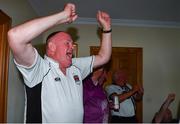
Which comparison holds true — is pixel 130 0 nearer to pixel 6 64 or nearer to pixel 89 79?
pixel 89 79

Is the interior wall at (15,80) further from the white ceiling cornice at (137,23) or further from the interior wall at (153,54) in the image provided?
the interior wall at (153,54)

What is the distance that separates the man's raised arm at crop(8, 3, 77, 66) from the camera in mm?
976

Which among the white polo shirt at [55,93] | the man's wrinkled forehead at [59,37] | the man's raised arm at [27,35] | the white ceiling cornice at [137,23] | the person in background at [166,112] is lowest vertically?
the person in background at [166,112]

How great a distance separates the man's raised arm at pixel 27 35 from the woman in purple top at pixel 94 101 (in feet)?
3.40

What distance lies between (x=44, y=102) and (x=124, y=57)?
9.16 ft

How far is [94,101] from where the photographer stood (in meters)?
2.10

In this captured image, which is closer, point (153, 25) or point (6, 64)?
point (6, 64)

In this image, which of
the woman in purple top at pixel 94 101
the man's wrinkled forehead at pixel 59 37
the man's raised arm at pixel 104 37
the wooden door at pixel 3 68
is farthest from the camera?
the woman in purple top at pixel 94 101

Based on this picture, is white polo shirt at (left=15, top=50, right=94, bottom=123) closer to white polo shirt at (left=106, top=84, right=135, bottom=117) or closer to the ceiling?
white polo shirt at (left=106, top=84, right=135, bottom=117)

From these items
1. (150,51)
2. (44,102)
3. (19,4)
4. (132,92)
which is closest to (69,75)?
(44,102)

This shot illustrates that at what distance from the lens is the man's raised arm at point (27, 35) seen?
0.98 meters

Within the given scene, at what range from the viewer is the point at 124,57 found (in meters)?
3.93

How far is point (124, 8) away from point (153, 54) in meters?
1.18

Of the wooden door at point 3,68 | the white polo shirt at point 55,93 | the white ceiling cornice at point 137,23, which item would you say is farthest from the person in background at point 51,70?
the white ceiling cornice at point 137,23
